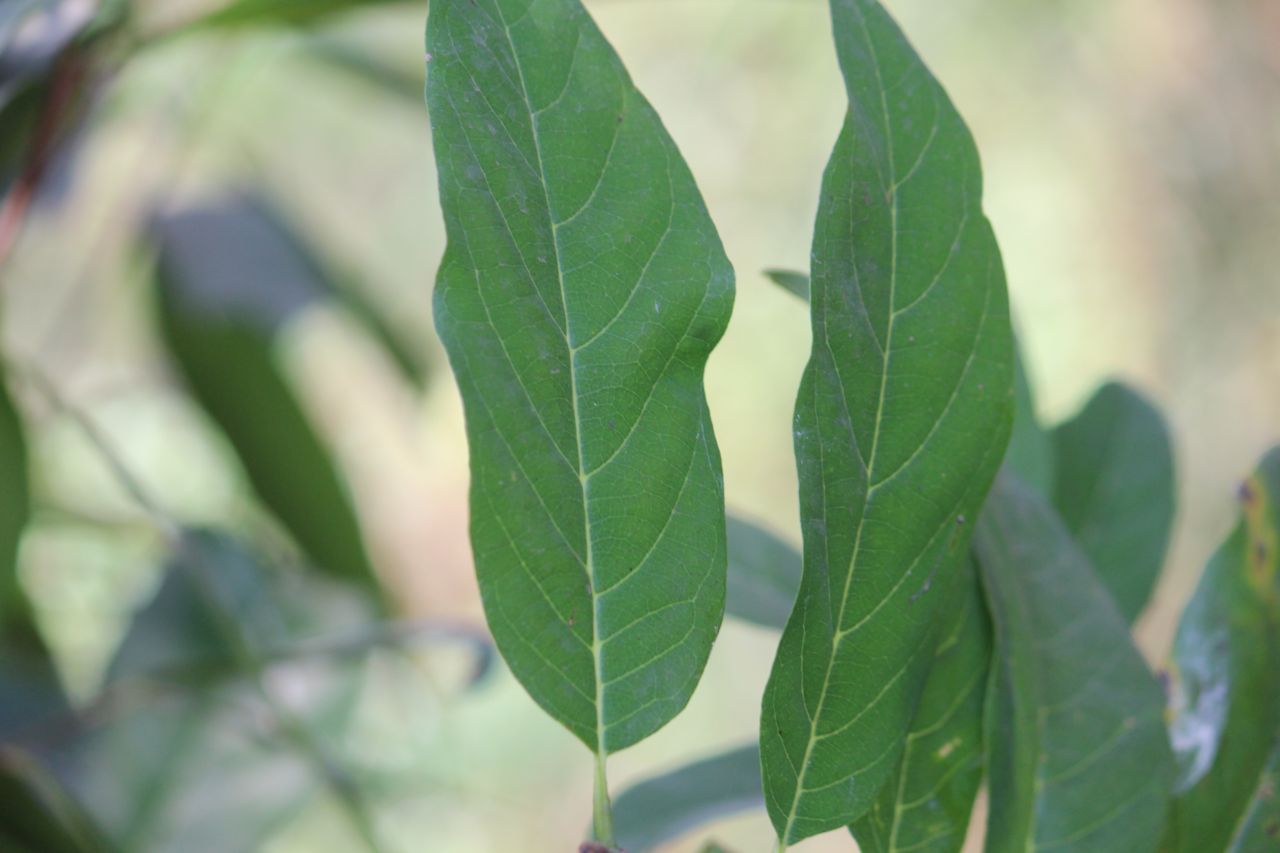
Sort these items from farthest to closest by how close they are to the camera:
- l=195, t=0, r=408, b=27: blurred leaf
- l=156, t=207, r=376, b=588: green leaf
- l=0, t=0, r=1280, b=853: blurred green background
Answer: l=0, t=0, r=1280, b=853: blurred green background → l=156, t=207, r=376, b=588: green leaf → l=195, t=0, r=408, b=27: blurred leaf

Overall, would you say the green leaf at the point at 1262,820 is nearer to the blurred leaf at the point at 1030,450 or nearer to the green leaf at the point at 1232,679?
the green leaf at the point at 1232,679

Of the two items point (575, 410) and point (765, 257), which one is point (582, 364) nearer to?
point (575, 410)

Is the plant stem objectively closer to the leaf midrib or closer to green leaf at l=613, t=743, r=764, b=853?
the leaf midrib

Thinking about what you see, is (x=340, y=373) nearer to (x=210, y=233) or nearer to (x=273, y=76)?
(x=273, y=76)

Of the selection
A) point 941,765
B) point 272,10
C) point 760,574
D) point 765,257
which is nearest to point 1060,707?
point 941,765

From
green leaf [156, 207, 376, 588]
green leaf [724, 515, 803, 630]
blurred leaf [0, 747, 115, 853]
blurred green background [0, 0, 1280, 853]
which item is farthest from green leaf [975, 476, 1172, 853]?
blurred green background [0, 0, 1280, 853]

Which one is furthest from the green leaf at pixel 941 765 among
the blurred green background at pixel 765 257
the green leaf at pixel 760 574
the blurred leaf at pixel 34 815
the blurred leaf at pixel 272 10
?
the blurred green background at pixel 765 257

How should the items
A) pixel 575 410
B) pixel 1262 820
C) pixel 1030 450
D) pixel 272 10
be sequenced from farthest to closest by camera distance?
1. pixel 272 10
2. pixel 1030 450
3. pixel 1262 820
4. pixel 575 410
